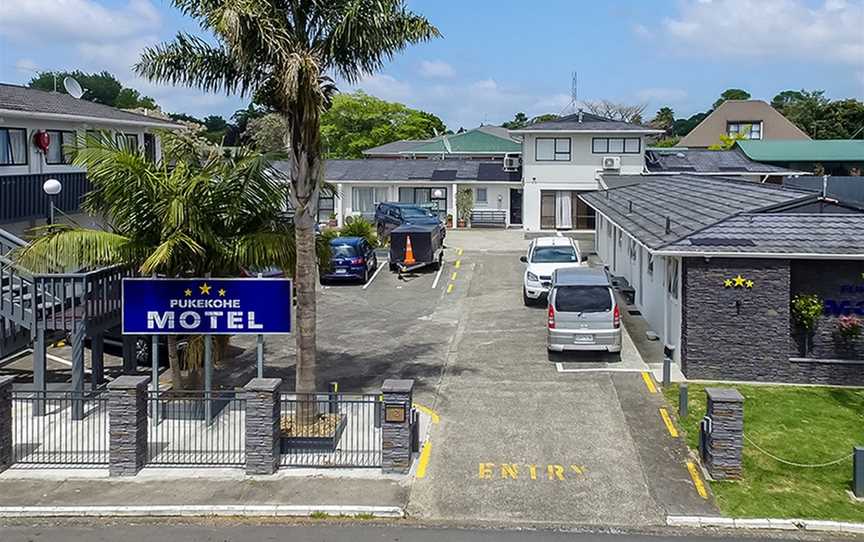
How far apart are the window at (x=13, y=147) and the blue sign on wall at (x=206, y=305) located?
948 cm

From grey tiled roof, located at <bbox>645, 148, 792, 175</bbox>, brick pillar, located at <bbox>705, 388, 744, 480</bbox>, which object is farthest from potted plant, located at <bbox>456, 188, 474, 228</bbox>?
brick pillar, located at <bbox>705, 388, 744, 480</bbox>

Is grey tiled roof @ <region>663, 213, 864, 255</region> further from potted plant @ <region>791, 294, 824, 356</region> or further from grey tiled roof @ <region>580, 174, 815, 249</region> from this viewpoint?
potted plant @ <region>791, 294, 824, 356</region>

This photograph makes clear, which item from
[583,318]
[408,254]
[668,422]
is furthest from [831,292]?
[408,254]

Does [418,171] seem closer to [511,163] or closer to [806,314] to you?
[511,163]

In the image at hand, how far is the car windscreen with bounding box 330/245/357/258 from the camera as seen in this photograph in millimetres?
31438

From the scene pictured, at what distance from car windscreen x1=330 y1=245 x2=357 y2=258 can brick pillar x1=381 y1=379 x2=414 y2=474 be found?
18076 mm

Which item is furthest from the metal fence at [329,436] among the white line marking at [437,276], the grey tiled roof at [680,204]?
the white line marking at [437,276]

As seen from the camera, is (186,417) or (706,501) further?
(186,417)

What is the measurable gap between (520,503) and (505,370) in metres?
7.35

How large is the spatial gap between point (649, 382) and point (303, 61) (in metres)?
9.56

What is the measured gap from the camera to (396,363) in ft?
68.2

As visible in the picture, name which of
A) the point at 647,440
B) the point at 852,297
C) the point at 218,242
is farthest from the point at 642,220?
the point at 218,242

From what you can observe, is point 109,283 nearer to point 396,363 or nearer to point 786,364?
point 396,363

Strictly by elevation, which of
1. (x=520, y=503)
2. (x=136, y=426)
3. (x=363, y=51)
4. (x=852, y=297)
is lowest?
(x=520, y=503)
